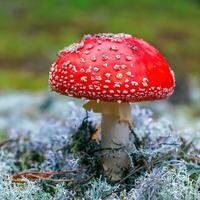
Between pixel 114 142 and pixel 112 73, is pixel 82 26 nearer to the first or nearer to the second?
pixel 114 142

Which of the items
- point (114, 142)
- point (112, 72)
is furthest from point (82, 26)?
point (112, 72)

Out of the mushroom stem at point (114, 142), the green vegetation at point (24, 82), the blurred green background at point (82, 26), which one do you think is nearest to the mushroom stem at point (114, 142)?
the mushroom stem at point (114, 142)

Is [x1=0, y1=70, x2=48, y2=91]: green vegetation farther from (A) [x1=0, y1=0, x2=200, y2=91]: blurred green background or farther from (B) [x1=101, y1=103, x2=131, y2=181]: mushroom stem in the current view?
(B) [x1=101, y1=103, x2=131, y2=181]: mushroom stem

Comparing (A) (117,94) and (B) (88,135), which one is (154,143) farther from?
(A) (117,94)

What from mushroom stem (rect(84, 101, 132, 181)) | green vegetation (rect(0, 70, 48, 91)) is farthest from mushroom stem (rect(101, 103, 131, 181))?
green vegetation (rect(0, 70, 48, 91))

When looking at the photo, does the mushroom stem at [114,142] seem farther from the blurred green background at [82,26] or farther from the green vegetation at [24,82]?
the blurred green background at [82,26]

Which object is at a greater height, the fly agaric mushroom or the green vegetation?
the fly agaric mushroom

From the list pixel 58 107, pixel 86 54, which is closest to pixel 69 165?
pixel 86 54
